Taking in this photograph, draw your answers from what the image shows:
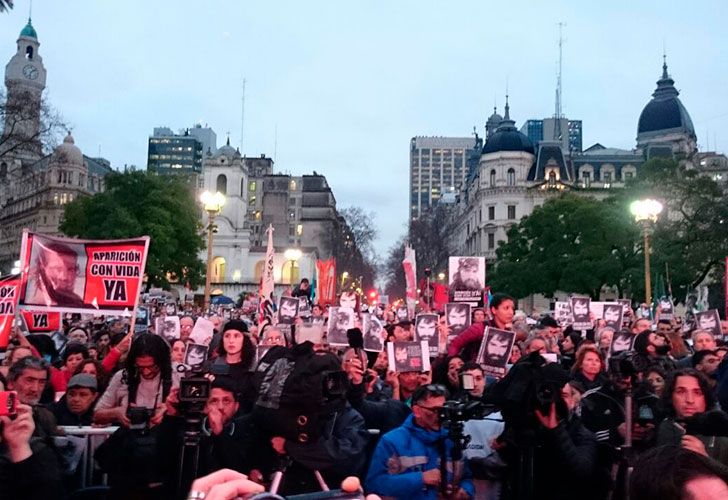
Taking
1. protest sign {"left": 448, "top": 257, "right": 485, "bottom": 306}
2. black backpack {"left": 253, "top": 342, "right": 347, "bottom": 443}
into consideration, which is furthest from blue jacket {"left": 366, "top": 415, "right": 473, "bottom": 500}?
protest sign {"left": 448, "top": 257, "right": 485, "bottom": 306}

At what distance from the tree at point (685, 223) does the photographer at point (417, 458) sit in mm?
32982

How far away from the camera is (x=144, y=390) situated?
558cm

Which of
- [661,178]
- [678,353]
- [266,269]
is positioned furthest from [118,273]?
[661,178]

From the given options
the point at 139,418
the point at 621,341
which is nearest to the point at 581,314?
the point at 621,341

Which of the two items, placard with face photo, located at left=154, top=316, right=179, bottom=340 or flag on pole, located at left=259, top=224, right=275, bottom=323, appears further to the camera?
flag on pole, located at left=259, top=224, right=275, bottom=323

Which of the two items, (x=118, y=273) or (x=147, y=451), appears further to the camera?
(x=118, y=273)

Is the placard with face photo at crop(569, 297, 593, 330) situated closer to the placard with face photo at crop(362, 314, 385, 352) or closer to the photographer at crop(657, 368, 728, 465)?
the placard with face photo at crop(362, 314, 385, 352)

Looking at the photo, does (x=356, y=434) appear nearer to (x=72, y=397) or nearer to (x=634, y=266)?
(x=72, y=397)

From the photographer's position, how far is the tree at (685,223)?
3481 cm

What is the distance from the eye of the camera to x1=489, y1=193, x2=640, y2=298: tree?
54062mm

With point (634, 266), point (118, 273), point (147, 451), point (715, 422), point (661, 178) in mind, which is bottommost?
point (147, 451)

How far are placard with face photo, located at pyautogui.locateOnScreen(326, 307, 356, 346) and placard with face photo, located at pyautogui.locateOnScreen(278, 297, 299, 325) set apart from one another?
2.46 metres

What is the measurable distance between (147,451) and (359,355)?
224cm

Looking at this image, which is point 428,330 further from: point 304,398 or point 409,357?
point 304,398
